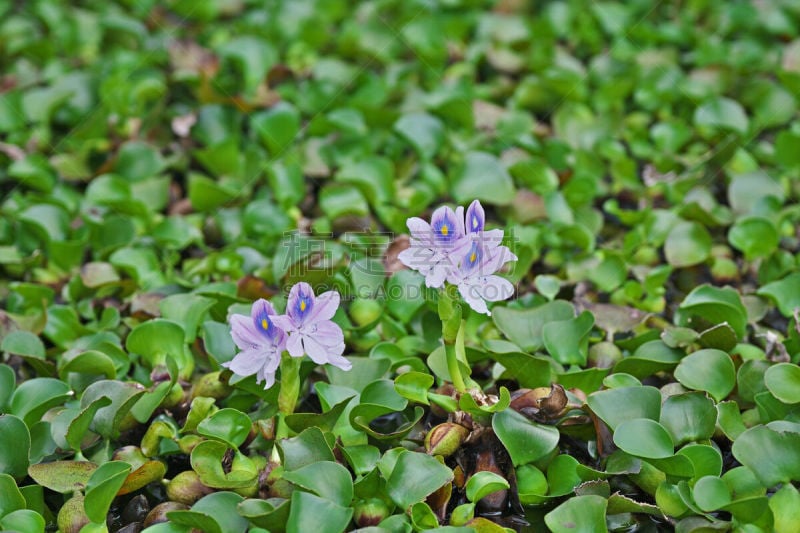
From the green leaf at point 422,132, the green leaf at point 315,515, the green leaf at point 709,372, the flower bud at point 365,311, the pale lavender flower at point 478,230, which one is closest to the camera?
the green leaf at point 315,515

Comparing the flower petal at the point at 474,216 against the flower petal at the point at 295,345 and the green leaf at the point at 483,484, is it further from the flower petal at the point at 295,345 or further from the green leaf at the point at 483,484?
the green leaf at the point at 483,484

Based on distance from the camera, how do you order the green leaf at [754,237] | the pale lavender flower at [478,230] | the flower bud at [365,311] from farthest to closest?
the green leaf at [754,237], the flower bud at [365,311], the pale lavender flower at [478,230]

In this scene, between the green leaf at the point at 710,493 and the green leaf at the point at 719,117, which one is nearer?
the green leaf at the point at 710,493

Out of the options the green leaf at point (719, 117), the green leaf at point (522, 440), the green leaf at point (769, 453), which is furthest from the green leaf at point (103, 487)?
the green leaf at point (719, 117)

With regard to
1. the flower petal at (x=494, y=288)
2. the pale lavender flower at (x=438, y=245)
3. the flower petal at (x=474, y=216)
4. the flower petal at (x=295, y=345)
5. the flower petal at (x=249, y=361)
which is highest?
the flower petal at (x=474, y=216)

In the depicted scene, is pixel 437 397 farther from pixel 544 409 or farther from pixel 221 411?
pixel 221 411

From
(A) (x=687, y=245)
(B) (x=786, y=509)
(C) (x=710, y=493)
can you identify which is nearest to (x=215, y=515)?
(C) (x=710, y=493)

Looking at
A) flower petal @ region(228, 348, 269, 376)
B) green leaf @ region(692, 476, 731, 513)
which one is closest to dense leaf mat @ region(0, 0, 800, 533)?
green leaf @ region(692, 476, 731, 513)

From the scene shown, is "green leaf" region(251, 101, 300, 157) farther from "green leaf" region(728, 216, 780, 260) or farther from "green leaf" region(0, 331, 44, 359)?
"green leaf" region(728, 216, 780, 260)
